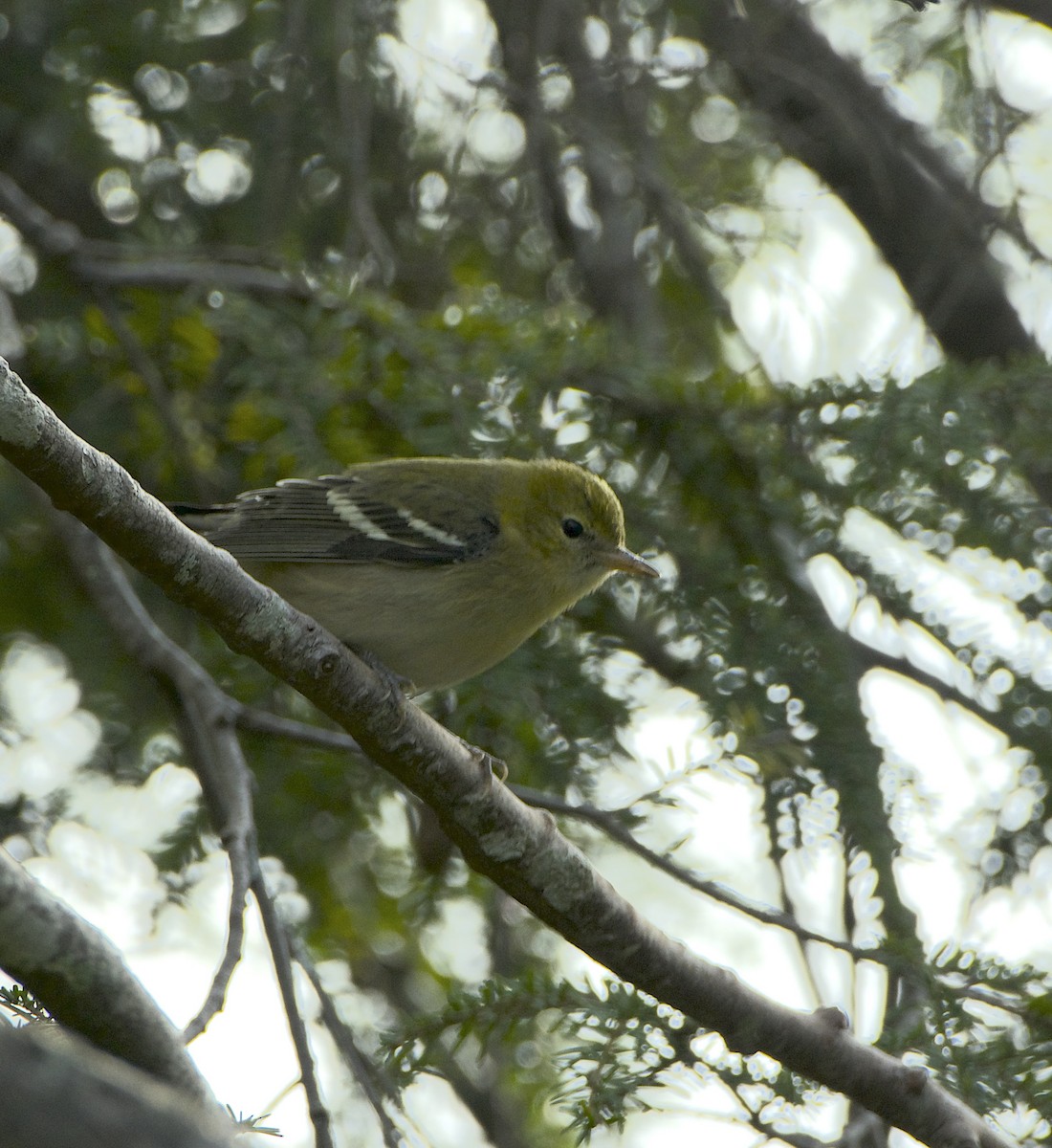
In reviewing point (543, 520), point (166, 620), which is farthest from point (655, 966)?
point (166, 620)

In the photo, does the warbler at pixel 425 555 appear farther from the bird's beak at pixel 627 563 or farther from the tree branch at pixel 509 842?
the tree branch at pixel 509 842

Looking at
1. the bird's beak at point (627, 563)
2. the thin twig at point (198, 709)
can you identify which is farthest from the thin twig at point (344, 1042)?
the bird's beak at point (627, 563)

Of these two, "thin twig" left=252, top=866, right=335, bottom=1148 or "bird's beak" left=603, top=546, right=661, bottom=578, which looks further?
"bird's beak" left=603, top=546, right=661, bottom=578

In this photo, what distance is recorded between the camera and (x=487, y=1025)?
281cm

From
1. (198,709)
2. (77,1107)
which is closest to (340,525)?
(198,709)

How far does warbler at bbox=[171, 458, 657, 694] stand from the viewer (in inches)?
148

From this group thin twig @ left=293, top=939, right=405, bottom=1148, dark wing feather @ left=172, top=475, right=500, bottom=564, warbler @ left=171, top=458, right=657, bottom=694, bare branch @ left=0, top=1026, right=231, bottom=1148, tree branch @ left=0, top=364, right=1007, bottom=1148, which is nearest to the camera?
bare branch @ left=0, top=1026, right=231, bottom=1148

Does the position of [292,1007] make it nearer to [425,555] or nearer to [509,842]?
[509,842]

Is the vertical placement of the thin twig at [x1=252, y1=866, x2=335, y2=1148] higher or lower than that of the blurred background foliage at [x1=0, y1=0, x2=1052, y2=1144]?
lower

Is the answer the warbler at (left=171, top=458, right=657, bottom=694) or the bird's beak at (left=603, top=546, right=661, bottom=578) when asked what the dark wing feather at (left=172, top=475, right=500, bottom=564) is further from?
the bird's beak at (left=603, top=546, right=661, bottom=578)

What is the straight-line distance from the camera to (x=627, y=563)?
3.92 m

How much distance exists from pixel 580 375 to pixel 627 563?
575 millimetres

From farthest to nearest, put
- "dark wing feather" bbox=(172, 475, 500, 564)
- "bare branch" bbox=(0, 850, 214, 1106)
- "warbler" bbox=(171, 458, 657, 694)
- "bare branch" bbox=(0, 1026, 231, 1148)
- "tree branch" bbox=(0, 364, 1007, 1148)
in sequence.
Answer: "dark wing feather" bbox=(172, 475, 500, 564), "warbler" bbox=(171, 458, 657, 694), "tree branch" bbox=(0, 364, 1007, 1148), "bare branch" bbox=(0, 850, 214, 1106), "bare branch" bbox=(0, 1026, 231, 1148)

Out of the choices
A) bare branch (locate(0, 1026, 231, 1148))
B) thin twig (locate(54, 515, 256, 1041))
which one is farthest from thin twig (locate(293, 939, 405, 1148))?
bare branch (locate(0, 1026, 231, 1148))
